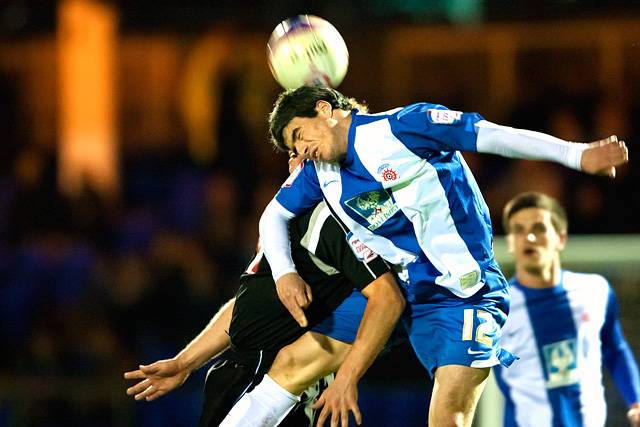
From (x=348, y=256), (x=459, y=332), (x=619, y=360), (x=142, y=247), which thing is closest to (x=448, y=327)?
(x=459, y=332)

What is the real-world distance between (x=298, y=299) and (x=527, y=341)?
1.61 metres

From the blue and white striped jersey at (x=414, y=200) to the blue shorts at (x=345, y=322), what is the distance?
17cm

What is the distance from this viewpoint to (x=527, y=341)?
4734 millimetres

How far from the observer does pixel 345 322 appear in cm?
365

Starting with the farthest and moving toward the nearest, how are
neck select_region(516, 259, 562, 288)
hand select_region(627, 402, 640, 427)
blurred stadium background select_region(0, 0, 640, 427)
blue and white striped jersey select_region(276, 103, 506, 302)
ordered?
1. blurred stadium background select_region(0, 0, 640, 427)
2. neck select_region(516, 259, 562, 288)
3. hand select_region(627, 402, 640, 427)
4. blue and white striped jersey select_region(276, 103, 506, 302)

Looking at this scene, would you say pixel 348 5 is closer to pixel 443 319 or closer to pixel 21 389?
pixel 21 389

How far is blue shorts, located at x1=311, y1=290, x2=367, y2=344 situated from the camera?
3641 millimetres

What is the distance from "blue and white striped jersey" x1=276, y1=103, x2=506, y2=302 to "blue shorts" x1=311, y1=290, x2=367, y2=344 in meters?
0.17

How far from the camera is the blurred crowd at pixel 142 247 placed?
6.38 m

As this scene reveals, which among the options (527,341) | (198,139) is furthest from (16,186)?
(527,341)

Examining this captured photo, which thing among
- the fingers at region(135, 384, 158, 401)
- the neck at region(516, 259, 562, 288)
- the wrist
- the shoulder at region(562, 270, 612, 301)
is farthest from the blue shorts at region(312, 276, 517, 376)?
the shoulder at region(562, 270, 612, 301)

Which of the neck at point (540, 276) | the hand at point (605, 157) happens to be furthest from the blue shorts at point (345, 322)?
the neck at point (540, 276)

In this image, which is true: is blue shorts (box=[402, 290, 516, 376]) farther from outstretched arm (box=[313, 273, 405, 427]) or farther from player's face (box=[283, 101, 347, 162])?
player's face (box=[283, 101, 347, 162])

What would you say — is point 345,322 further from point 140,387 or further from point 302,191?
point 140,387
